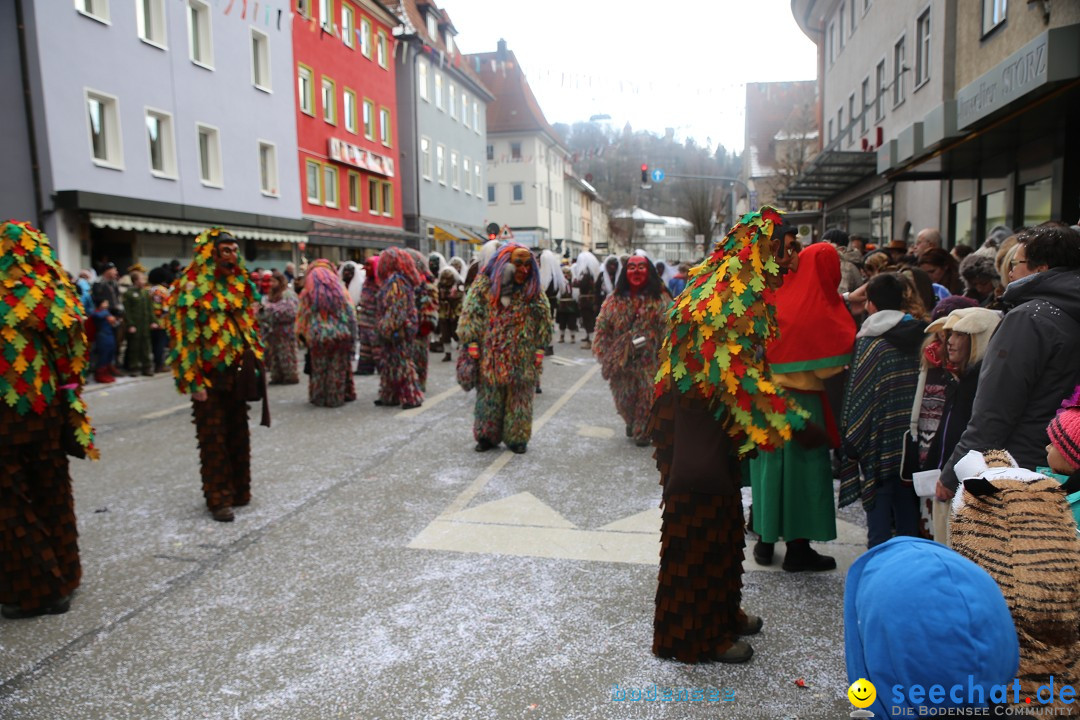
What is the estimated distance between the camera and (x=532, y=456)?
7102 millimetres

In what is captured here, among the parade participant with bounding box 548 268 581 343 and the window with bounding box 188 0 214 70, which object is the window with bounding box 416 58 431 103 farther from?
the parade participant with bounding box 548 268 581 343

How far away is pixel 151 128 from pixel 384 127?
1466 cm

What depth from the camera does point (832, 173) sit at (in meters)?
A: 20.0

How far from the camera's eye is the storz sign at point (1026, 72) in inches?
283

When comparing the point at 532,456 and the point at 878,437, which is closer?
the point at 878,437

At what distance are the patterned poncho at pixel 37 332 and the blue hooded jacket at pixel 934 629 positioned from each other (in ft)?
13.2

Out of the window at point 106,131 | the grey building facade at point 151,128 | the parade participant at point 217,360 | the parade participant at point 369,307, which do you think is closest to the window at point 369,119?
the grey building facade at point 151,128

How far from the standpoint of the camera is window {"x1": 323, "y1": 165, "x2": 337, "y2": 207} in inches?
A: 1068

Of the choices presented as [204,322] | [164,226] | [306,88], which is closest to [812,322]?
[204,322]

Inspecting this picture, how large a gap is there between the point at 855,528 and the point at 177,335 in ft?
15.7

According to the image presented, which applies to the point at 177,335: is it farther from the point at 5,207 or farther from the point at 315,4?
the point at 315,4

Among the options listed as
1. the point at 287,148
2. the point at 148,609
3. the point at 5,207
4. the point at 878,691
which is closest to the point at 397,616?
the point at 148,609

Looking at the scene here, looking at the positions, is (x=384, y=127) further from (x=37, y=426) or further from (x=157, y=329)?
(x=37, y=426)

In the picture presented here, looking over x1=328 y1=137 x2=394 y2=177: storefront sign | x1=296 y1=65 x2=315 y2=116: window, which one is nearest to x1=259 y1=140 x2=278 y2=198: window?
x1=296 y1=65 x2=315 y2=116: window
